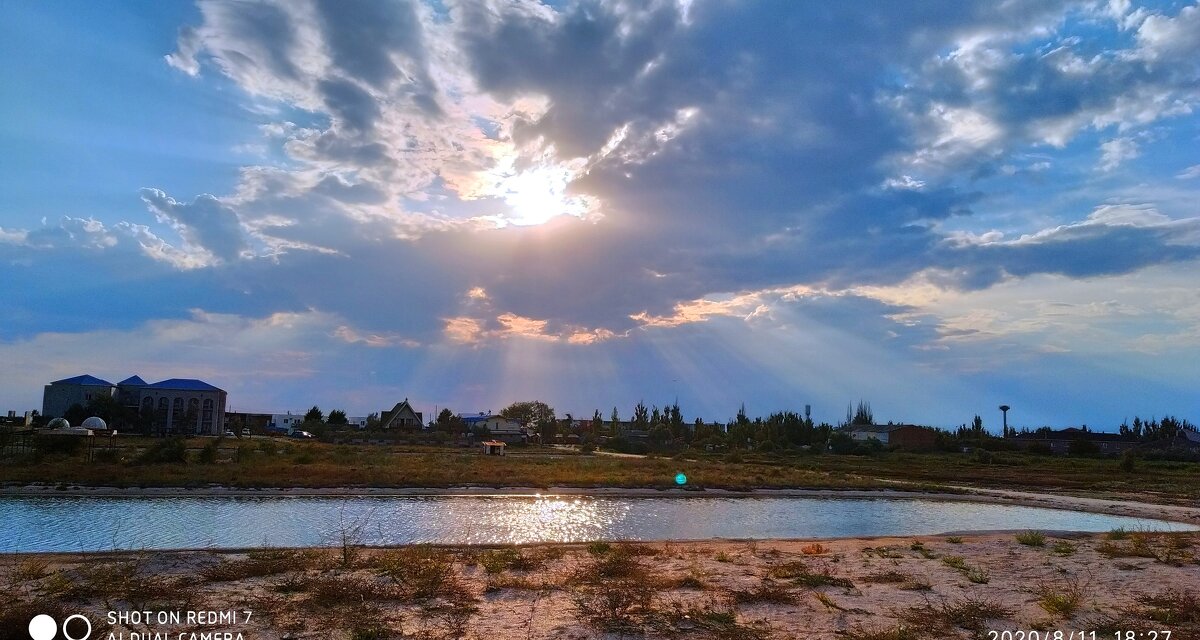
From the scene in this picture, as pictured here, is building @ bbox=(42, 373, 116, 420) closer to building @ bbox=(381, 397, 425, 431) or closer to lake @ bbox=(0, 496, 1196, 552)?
building @ bbox=(381, 397, 425, 431)

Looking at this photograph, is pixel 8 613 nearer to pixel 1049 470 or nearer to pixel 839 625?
pixel 839 625

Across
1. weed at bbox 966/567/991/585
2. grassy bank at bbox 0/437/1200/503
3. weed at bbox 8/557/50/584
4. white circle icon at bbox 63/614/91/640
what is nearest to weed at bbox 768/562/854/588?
weed at bbox 966/567/991/585

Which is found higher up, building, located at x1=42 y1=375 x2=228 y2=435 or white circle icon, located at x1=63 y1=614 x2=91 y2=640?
building, located at x1=42 y1=375 x2=228 y2=435

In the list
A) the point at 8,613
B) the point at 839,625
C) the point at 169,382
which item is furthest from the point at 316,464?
the point at 169,382

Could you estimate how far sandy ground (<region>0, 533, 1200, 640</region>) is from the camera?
30.1 ft

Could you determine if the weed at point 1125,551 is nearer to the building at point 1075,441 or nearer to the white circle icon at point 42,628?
the white circle icon at point 42,628

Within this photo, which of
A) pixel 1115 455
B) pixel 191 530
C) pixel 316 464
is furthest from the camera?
pixel 1115 455

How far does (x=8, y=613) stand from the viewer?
8188 millimetres

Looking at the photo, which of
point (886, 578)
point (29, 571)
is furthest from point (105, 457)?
point (886, 578)

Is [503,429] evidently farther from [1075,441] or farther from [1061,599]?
[1061,599]

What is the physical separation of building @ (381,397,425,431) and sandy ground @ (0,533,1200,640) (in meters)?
104

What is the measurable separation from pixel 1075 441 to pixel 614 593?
109m

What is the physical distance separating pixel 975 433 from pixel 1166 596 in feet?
455

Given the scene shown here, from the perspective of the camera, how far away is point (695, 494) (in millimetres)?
38656
